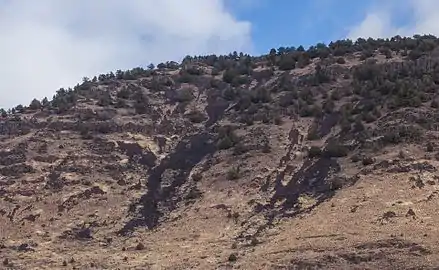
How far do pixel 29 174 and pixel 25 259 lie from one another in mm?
9075

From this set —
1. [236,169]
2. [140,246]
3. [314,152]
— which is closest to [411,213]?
[314,152]

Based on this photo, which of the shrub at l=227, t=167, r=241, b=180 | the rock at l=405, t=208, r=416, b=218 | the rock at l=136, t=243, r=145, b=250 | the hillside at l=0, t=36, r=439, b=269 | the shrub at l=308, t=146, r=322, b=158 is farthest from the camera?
the shrub at l=308, t=146, r=322, b=158

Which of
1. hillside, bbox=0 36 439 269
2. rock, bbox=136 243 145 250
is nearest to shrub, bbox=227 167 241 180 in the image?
hillside, bbox=0 36 439 269

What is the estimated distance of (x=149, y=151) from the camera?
42.5 meters

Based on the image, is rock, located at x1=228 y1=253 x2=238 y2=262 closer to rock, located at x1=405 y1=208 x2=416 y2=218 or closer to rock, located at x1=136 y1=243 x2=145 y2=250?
rock, located at x1=136 y1=243 x2=145 y2=250

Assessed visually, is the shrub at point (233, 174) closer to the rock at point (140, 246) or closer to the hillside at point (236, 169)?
the hillside at point (236, 169)

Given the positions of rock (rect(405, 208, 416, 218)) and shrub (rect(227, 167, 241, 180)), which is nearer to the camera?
rock (rect(405, 208, 416, 218))

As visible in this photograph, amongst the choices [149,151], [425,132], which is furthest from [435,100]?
[149,151]

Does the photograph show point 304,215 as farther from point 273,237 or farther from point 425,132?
point 425,132

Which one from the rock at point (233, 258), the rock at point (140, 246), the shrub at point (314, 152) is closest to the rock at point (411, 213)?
the rock at point (233, 258)

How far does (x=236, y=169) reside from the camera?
37312 mm

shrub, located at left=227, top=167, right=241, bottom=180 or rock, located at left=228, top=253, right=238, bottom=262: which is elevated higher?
shrub, located at left=227, top=167, right=241, bottom=180

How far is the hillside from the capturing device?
28.5 metres

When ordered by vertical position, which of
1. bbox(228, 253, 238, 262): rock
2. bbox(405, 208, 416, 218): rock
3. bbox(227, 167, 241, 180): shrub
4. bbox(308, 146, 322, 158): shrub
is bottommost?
bbox(228, 253, 238, 262): rock
